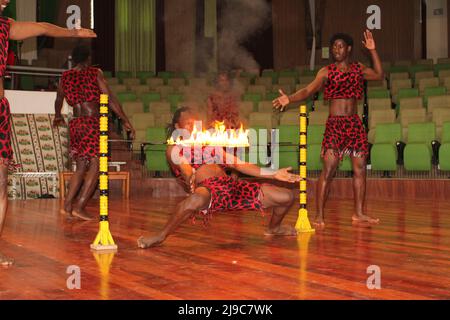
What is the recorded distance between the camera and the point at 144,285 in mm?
2746

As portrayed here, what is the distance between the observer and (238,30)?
17641 mm

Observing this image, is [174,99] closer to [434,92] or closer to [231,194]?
[434,92]

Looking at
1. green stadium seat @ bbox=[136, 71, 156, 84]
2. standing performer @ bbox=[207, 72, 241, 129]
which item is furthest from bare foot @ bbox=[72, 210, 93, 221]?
green stadium seat @ bbox=[136, 71, 156, 84]

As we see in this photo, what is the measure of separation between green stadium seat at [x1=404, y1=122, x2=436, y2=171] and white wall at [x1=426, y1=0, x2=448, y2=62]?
756cm

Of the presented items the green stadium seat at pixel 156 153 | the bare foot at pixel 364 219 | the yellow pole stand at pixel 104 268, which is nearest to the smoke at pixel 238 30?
the green stadium seat at pixel 156 153

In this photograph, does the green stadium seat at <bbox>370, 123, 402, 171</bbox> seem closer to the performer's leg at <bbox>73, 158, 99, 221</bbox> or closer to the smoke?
the performer's leg at <bbox>73, 158, 99, 221</bbox>

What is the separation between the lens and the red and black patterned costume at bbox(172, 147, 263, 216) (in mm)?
3709

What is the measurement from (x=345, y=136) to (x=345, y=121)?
0.39 feet

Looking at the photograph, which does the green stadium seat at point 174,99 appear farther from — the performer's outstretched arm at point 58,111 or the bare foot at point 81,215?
the bare foot at point 81,215

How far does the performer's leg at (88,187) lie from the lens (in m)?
5.51

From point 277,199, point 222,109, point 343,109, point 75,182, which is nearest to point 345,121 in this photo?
point 343,109
